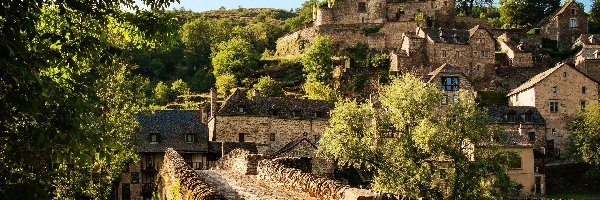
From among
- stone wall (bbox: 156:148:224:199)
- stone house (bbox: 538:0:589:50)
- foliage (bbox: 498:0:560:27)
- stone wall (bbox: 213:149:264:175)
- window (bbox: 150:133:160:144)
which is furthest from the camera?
foliage (bbox: 498:0:560:27)

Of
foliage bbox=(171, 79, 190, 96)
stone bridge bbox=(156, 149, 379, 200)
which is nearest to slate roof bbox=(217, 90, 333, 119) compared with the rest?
stone bridge bbox=(156, 149, 379, 200)

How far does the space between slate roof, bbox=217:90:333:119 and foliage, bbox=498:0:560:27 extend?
52856 mm

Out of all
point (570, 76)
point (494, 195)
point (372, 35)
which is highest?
point (372, 35)

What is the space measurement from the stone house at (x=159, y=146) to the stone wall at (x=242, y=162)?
1001 inches

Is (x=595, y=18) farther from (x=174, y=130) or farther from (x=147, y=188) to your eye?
(x=147, y=188)

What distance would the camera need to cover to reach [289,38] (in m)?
109

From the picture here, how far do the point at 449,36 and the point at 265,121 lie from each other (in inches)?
1430

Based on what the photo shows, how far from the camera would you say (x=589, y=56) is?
8681 centimetres

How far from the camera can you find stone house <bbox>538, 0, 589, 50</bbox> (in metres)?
98.5

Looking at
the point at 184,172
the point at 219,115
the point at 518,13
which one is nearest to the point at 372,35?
the point at 518,13

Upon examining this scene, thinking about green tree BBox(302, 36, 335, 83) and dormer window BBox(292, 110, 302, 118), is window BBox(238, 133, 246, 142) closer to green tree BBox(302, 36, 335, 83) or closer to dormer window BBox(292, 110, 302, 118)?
dormer window BBox(292, 110, 302, 118)

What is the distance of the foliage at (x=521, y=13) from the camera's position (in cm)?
10931

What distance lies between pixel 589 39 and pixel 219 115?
2109 inches

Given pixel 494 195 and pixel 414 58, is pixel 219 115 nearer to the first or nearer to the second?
pixel 494 195
